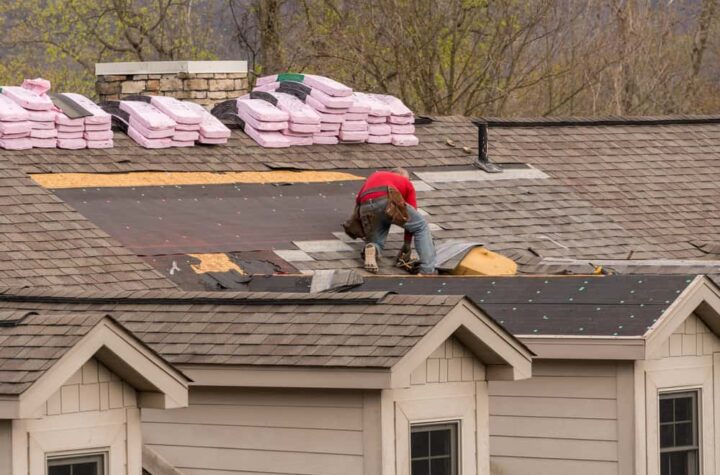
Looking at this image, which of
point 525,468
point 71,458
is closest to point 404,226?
point 525,468

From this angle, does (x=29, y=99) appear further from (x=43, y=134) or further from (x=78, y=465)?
(x=78, y=465)

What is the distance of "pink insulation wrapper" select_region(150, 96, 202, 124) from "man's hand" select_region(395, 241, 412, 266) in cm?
410

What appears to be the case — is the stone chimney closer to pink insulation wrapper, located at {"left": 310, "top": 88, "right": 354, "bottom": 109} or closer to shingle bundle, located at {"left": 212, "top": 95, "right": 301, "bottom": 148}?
pink insulation wrapper, located at {"left": 310, "top": 88, "right": 354, "bottom": 109}

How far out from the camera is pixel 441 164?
24859mm

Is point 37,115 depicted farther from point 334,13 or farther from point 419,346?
point 334,13

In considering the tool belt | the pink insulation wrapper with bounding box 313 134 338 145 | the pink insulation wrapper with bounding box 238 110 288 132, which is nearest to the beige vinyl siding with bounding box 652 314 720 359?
the tool belt

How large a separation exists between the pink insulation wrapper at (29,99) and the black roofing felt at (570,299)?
7281 millimetres

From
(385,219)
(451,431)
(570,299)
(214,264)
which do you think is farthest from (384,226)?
(451,431)

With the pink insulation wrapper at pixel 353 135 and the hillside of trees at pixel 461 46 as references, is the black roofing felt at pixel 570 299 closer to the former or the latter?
the pink insulation wrapper at pixel 353 135

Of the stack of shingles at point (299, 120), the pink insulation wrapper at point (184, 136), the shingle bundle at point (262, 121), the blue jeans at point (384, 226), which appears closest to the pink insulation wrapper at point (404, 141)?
the stack of shingles at point (299, 120)

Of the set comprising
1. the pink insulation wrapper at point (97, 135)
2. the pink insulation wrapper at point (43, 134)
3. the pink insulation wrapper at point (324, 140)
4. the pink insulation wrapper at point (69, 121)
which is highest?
the pink insulation wrapper at point (324, 140)

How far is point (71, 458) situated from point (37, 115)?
11.9 metres

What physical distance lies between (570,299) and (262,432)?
3959 millimetres

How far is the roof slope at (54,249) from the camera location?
17453 mm
